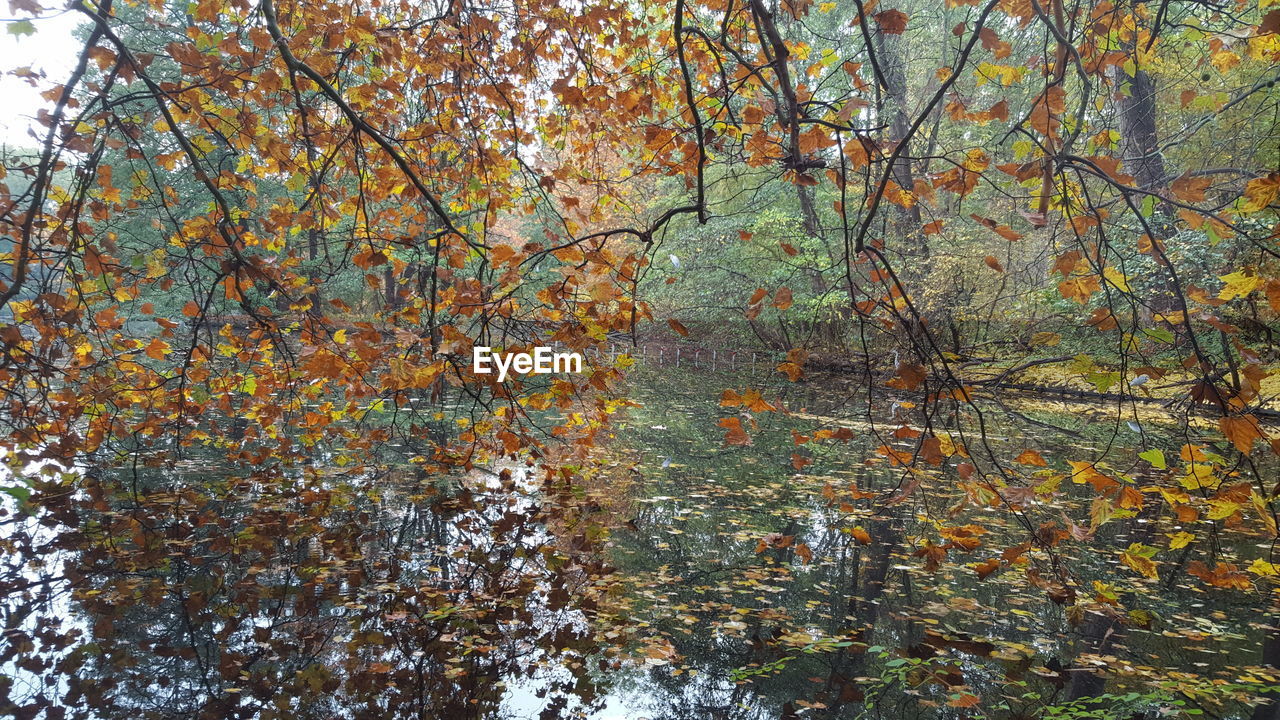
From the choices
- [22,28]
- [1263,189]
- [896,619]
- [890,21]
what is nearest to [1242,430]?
[1263,189]

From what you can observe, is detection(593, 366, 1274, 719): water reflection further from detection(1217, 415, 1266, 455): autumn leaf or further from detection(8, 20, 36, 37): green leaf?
detection(8, 20, 36, 37): green leaf

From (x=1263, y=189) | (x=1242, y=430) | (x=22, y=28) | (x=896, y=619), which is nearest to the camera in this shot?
(x=1263, y=189)

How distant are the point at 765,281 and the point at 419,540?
15.3 m

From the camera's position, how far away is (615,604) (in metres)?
4.11

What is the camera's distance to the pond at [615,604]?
10.3 feet

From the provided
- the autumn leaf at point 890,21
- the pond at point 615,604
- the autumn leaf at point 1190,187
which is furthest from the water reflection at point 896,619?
the autumn leaf at point 890,21

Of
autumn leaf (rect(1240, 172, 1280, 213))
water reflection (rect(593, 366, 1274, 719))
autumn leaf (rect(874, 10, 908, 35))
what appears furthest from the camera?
water reflection (rect(593, 366, 1274, 719))

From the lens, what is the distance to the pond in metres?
3.13

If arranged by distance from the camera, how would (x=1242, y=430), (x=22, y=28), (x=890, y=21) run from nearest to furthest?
(x=1242, y=430) < (x=890, y=21) < (x=22, y=28)

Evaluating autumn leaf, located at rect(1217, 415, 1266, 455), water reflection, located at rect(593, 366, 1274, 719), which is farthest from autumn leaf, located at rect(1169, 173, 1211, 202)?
water reflection, located at rect(593, 366, 1274, 719)

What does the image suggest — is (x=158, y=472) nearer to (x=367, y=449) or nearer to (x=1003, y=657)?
(x=367, y=449)

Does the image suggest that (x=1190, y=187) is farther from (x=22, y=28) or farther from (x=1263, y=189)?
(x=22, y=28)

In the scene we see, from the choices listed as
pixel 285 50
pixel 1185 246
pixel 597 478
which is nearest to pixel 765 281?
pixel 1185 246

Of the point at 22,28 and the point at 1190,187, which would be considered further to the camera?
the point at 22,28
